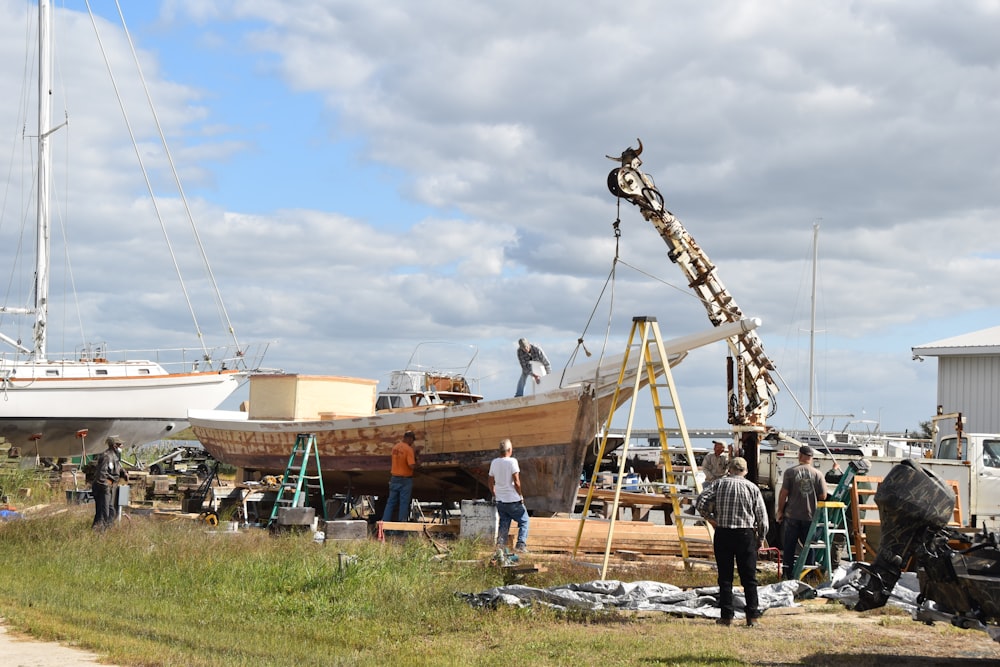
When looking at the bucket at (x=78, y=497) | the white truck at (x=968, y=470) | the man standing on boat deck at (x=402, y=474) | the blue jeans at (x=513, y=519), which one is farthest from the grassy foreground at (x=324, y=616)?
the bucket at (x=78, y=497)

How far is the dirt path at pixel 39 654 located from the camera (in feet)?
26.0

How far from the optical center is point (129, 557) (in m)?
13.4

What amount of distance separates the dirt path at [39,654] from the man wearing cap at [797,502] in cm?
791

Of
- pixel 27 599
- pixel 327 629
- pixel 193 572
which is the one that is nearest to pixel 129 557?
pixel 193 572

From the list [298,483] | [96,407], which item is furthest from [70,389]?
[298,483]

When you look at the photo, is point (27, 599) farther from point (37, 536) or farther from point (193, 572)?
point (37, 536)

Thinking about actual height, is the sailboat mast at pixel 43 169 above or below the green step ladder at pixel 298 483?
above

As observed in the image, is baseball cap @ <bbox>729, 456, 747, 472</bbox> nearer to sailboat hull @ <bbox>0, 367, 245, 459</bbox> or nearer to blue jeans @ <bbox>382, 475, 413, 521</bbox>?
blue jeans @ <bbox>382, 475, 413, 521</bbox>

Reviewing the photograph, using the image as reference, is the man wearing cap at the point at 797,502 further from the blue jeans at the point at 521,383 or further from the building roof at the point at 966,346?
the building roof at the point at 966,346

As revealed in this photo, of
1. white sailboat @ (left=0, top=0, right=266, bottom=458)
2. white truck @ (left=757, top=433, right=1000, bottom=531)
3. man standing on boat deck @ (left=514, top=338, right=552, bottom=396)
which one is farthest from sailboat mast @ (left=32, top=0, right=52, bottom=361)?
white truck @ (left=757, top=433, right=1000, bottom=531)

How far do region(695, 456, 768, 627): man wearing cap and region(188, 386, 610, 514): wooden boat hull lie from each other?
24.0 ft

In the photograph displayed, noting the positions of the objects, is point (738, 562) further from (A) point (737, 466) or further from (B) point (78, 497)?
(B) point (78, 497)

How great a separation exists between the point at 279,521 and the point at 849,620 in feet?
30.1

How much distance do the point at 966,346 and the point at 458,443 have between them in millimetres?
15887
